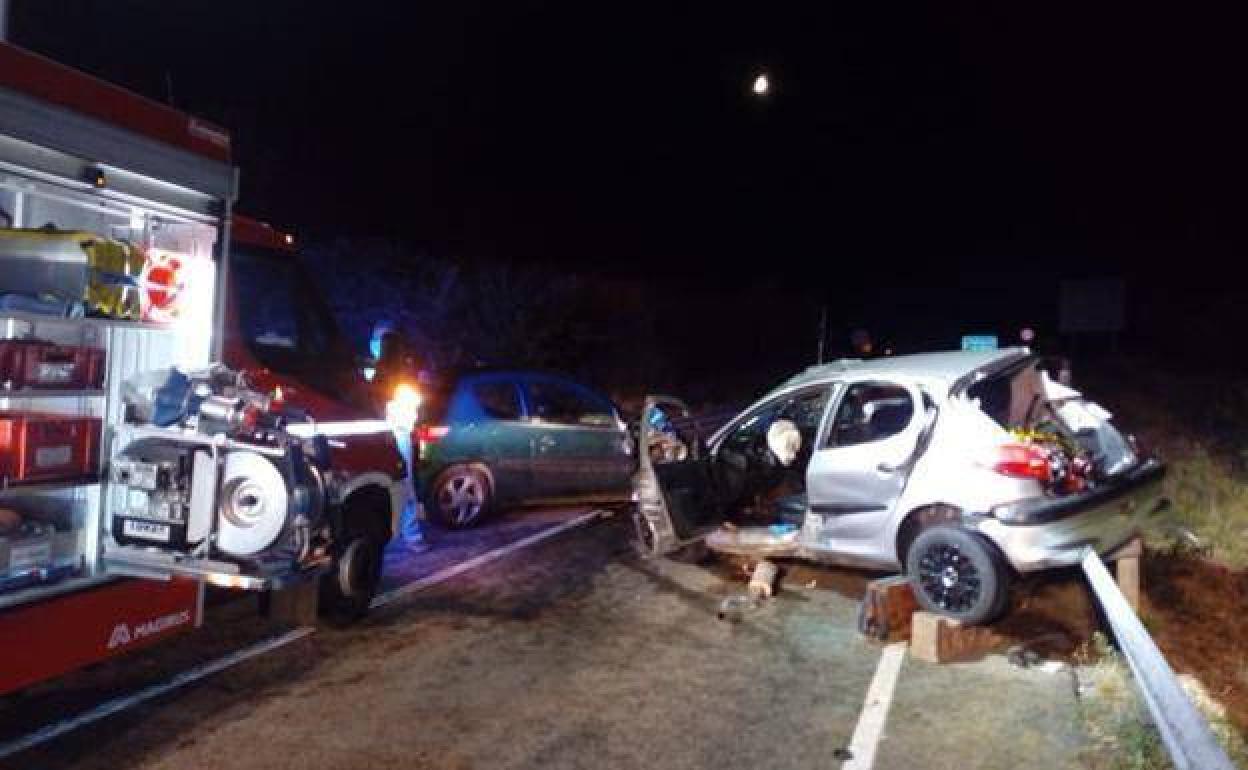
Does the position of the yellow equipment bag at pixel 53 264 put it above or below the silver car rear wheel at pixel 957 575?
above

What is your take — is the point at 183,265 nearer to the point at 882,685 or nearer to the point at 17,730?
the point at 17,730

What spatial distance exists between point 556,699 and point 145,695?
2092mm

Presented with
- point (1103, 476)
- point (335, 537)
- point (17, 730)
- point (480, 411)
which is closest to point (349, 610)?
point (335, 537)

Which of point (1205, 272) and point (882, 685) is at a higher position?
point (1205, 272)

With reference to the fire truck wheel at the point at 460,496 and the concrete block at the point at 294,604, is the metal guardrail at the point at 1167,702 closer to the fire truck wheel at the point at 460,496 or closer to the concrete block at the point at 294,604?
the concrete block at the point at 294,604

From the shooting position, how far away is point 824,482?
25.0ft

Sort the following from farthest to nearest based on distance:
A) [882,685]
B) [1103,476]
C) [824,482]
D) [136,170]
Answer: [824,482], [1103,476], [882,685], [136,170]

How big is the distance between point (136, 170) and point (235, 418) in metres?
1.23

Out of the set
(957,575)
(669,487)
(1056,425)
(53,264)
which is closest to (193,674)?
(53,264)

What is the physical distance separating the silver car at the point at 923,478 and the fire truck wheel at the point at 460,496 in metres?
2.18

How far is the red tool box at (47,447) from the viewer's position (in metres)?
4.54

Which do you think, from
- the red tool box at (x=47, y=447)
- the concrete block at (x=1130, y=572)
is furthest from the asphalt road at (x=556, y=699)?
the concrete block at (x=1130, y=572)

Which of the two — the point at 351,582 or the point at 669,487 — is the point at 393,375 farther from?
the point at 669,487

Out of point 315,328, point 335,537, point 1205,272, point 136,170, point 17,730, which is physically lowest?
point 17,730
